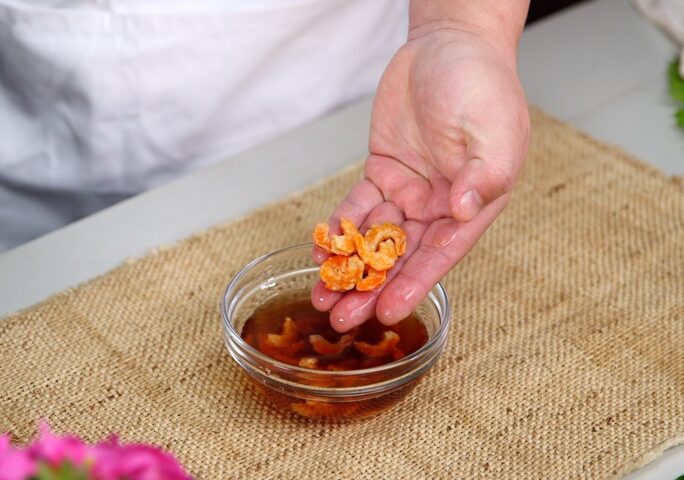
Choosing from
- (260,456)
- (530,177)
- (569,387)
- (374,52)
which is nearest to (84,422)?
(260,456)

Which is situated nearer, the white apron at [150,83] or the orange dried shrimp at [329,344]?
the orange dried shrimp at [329,344]

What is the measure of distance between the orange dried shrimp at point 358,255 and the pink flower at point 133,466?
46 centimetres

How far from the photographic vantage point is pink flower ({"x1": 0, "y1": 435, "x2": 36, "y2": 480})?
1.45ft

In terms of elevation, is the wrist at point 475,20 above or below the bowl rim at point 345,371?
above

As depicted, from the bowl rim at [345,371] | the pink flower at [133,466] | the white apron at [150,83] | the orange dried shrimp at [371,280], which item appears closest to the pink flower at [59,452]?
the pink flower at [133,466]

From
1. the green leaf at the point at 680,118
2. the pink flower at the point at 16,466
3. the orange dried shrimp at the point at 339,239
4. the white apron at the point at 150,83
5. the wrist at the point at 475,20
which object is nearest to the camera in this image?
the pink flower at the point at 16,466

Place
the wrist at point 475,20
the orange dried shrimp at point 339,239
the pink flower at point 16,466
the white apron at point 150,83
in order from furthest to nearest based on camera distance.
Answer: the white apron at point 150,83 < the wrist at point 475,20 < the orange dried shrimp at point 339,239 < the pink flower at point 16,466

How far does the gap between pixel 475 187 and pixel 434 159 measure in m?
0.16

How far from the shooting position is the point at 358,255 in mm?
928

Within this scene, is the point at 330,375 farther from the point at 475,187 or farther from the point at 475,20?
the point at 475,20

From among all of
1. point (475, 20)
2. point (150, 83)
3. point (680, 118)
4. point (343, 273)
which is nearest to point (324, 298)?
point (343, 273)

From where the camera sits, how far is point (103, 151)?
1310 mm

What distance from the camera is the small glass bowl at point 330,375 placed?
2.75 feet

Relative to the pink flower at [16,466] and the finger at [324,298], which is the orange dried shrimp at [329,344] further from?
the pink flower at [16,466]
